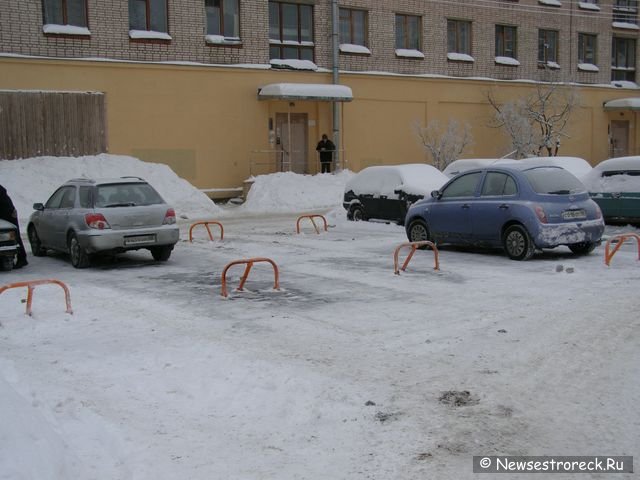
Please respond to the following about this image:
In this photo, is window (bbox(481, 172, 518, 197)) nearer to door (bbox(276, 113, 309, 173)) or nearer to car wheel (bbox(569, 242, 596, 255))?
car wheel (bbox(569, 242, 596, 255))

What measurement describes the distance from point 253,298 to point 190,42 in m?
19.6

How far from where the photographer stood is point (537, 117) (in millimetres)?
34812

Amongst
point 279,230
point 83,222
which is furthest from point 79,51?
point 83,222

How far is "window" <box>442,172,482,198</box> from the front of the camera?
13.2 metres

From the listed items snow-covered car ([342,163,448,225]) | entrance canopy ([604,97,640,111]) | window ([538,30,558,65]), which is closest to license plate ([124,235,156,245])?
snow-covered car ([342,163,448,225])

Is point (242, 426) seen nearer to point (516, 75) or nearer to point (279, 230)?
point (279, 230)

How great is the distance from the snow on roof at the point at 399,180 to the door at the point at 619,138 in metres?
25.0

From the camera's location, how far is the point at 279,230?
1884cm

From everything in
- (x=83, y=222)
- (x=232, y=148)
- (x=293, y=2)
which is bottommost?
(x=83, y=222)

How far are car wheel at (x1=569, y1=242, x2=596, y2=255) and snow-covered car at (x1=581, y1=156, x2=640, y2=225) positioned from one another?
4071 mm

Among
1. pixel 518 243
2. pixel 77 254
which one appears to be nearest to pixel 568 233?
pixel 518 243

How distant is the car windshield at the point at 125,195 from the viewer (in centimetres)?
1255

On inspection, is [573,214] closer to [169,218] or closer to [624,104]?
[169,218]

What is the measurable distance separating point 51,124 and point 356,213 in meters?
11.3
